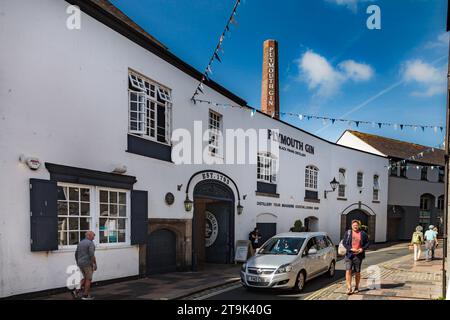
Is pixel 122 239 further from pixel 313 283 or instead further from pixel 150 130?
pixel 313 283

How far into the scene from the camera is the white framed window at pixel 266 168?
19.4 m

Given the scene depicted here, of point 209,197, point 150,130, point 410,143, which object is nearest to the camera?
point 150,130

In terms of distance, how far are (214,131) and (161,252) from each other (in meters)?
5.57

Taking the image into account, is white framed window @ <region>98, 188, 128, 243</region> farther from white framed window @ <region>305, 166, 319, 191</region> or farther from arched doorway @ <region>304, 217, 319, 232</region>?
arched doorway @ <region>304, 217, 319, 232</region>

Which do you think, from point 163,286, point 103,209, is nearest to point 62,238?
point 103,209

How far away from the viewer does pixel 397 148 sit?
34.8m

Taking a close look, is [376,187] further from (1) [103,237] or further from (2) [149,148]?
(1) [103,237]

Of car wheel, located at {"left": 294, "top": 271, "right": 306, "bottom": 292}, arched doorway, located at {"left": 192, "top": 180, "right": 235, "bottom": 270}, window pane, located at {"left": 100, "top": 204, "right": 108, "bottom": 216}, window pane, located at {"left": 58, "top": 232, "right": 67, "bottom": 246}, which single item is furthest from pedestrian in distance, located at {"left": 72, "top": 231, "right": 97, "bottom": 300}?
arched doorway, located at {"left": 192, "top": 180, "right": 235, "bottom": 270}

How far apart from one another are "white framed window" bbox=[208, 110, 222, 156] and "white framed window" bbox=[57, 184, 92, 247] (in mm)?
6527

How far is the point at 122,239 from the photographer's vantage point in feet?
37.5

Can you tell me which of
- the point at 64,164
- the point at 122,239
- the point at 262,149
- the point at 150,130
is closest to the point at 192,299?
the point at 122,239

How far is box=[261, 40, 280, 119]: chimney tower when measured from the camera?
29609mm

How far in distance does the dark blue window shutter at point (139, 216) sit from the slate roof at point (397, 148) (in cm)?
2497
